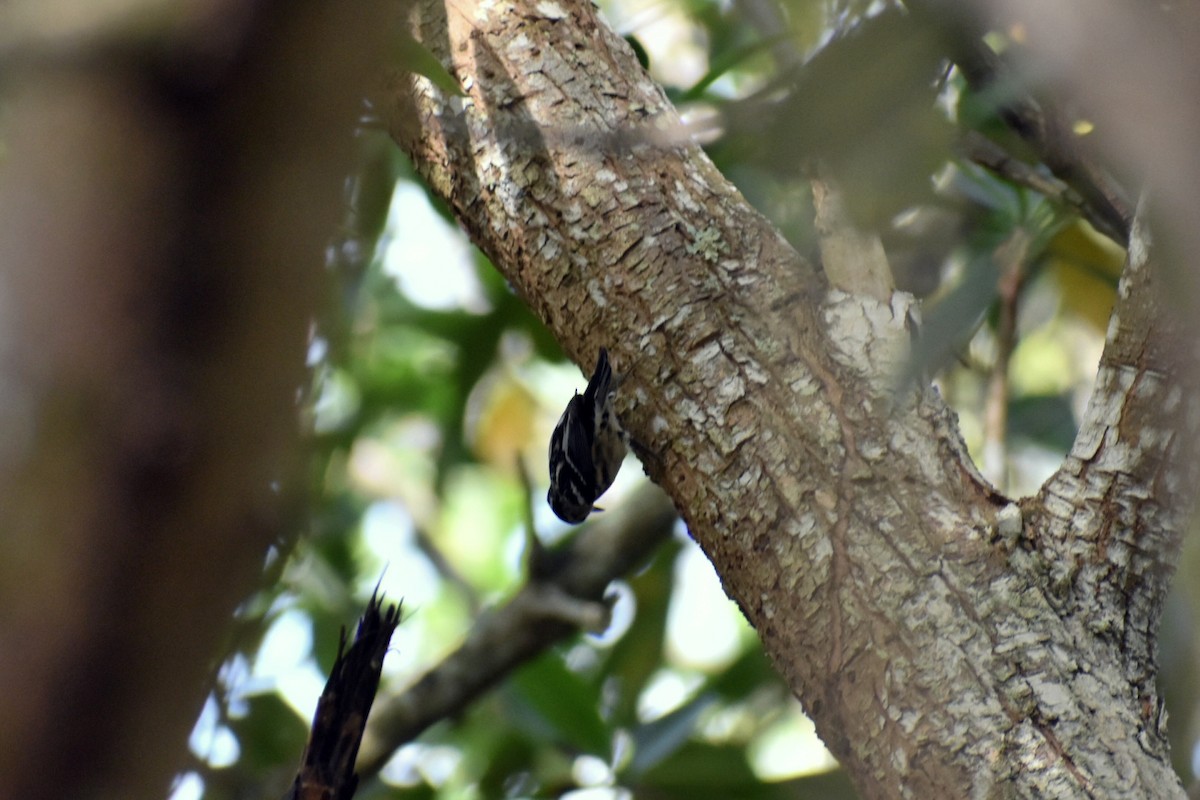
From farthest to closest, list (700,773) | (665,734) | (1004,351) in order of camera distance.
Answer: (665,734)
(700,773)
(1004,351)

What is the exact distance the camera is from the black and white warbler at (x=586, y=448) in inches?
72.7

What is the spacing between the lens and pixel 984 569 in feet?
4.62

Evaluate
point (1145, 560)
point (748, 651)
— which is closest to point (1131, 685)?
point (1145, 560)

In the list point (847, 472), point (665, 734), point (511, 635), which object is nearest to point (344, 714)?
point (847, 472)

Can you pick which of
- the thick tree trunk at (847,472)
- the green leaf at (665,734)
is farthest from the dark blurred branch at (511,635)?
the thick tree trunk at (847,472)

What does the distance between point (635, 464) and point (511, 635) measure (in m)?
0.76

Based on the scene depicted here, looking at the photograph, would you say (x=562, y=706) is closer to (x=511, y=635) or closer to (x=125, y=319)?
(x=511, y=635)

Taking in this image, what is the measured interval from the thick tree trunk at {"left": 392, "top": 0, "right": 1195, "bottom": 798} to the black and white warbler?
0.12 meters

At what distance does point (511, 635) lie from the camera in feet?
9.19

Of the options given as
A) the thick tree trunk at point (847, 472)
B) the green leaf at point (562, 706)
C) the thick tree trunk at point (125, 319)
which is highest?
the green leaf at point (562, 706)

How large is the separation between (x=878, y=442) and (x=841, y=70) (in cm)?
83

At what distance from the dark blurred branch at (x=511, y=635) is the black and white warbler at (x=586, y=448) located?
0.13 m

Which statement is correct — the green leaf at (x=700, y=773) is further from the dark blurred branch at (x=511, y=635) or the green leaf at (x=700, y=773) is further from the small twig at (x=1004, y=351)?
the small twig at (x=1004, y=351)

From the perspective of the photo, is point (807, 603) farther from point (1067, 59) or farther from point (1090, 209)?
point (1067, 59)
